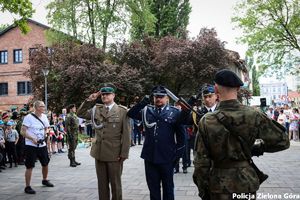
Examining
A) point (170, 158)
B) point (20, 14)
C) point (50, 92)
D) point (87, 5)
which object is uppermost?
point (87, 5)

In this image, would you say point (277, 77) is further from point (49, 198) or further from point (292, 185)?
point (49, 198)

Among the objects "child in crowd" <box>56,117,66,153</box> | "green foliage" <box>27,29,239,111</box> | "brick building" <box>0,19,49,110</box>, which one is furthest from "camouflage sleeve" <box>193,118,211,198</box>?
"brick building" <box>0,19,49,110</box>

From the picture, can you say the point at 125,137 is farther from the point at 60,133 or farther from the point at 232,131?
the point at 60,133

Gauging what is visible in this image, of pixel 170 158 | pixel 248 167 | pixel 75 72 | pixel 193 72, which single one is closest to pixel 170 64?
pixel 193 72

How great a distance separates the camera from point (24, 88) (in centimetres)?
4131

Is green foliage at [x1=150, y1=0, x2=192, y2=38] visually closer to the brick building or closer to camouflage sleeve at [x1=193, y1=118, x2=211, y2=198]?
the brick building

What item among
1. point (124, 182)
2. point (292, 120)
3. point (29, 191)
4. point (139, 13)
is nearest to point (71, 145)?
point (124, 182)

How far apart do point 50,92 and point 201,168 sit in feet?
87.4

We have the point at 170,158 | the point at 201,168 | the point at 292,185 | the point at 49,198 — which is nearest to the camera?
the point at 201,168

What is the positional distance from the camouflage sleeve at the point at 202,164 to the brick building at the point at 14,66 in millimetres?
40132

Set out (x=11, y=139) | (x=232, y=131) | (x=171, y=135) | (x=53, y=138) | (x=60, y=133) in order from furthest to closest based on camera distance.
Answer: (x=60, y=133), (x=53, y=138), (x=11, y=139), (x=171, y=135), (x=232, y=131)

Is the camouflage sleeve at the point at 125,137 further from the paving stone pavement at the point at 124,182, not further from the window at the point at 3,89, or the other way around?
the window at the point at 3,89

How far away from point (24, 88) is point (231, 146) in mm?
41010

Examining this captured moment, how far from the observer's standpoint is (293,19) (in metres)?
26.6
